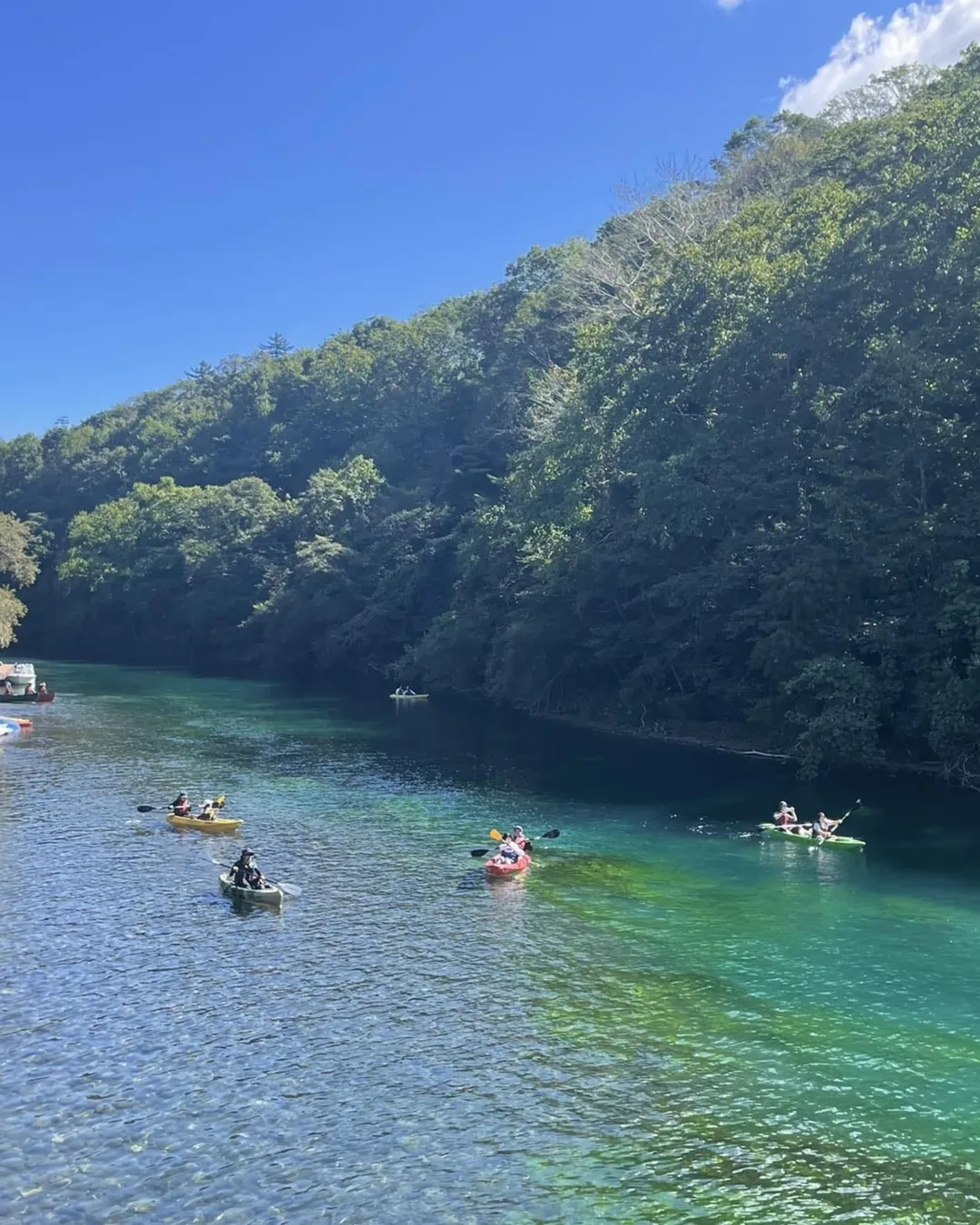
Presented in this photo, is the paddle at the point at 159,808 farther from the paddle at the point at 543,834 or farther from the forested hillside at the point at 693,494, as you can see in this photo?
the forested hillside at the point at 693,494

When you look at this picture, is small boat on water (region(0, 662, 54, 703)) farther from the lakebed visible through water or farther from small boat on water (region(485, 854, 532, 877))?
small boat on water (region(485, 854, 532, 877))

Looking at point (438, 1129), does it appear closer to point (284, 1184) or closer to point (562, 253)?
point (284, 1184)

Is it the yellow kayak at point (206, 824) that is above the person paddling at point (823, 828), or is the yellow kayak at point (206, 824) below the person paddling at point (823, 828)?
below

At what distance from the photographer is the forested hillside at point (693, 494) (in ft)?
142

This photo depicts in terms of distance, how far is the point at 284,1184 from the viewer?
51.8 ft

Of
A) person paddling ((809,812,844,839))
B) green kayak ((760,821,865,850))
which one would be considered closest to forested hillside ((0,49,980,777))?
person paddling ((809,812,844,839))

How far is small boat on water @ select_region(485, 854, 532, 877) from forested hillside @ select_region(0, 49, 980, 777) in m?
17.4

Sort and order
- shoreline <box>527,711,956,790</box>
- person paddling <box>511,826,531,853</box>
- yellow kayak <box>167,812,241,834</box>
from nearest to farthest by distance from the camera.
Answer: person paddling <box>511,826,531,853</box>
yellow kayak <box>167,812,241,834</box>
shoreline <box>527,711,956,790</box>

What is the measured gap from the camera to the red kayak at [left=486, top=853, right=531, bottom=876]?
31500 mm

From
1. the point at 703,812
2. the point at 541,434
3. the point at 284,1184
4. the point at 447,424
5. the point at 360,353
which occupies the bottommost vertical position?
the point at 284,1184

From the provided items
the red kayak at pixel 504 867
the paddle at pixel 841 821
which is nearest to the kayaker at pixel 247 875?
the red kayak at pixel 504 867

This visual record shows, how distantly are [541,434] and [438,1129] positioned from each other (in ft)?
210

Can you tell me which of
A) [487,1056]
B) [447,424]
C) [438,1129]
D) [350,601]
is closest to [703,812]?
[487,1056]

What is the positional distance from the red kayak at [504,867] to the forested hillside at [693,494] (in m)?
17.4
